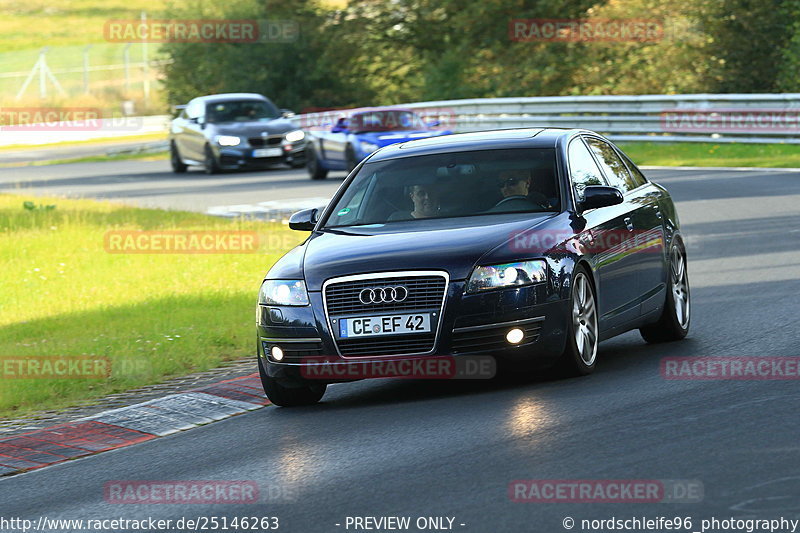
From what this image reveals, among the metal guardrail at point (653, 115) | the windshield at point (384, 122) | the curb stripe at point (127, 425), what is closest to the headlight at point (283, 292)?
the curb stripe at point (127, 425)

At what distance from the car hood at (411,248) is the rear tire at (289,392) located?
0.65 meters

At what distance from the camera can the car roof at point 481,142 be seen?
32.8ft

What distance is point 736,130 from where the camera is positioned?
30.6 meters

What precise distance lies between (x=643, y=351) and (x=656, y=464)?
374 cm

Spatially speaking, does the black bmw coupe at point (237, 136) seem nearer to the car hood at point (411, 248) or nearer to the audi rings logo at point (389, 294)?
the car hood at point (411, 248)

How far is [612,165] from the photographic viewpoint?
1070 cm

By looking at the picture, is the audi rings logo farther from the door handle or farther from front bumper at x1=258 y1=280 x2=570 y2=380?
the door handle

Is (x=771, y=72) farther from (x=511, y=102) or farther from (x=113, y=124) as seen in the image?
(x=113, y=124)

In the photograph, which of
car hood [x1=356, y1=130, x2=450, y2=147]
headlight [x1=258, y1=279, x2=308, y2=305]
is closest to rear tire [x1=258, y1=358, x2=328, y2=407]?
headlight [x1=258, y1=279, x2=308, y2=305]

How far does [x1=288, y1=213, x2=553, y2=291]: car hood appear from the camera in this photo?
859 centimetres

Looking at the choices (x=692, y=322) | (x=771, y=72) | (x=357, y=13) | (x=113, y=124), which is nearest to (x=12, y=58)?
(x=113, y=124)

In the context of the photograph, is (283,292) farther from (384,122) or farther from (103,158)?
(103,158)

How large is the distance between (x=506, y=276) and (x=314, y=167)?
21573 mm

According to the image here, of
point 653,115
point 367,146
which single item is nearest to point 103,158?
point 367,146
